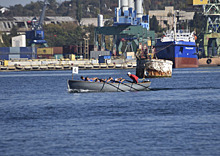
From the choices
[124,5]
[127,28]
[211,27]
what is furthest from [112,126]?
[211,27]

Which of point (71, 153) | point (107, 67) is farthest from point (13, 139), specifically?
point (107, 67)

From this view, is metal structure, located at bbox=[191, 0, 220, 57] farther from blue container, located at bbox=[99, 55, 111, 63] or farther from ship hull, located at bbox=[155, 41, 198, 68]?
blue container, located at bbox=[99, 55, 111, 63]

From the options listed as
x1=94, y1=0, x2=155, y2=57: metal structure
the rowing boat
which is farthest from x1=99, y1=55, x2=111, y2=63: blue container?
the rowing boat

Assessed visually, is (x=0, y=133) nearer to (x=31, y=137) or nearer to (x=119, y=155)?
(x=31, y=137)

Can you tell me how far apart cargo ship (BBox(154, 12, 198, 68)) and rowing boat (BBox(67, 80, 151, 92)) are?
78218 millimetres

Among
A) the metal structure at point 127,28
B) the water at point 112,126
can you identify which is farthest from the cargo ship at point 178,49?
the water at point 112,126

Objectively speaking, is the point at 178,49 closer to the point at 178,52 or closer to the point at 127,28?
the point at 178,52

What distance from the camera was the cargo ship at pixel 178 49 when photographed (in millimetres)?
138250

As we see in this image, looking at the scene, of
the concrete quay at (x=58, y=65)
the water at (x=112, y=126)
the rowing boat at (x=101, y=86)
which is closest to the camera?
the water at (x=112, y=126)

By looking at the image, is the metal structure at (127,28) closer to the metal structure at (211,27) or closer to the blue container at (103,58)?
the blue container at (103,58)

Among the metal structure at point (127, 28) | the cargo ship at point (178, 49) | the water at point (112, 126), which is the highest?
the metal structure at point (127, 28)

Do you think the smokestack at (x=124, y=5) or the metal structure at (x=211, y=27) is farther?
the smokestack at (x=124, y=5)

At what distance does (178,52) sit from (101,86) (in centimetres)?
8188

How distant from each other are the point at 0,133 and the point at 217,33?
5688 inches
